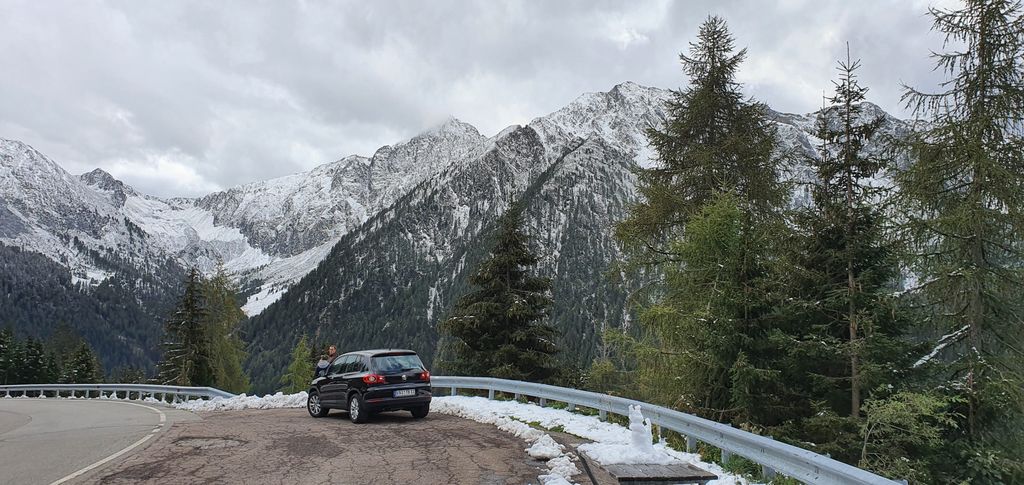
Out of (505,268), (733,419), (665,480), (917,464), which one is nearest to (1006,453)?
(917,464)

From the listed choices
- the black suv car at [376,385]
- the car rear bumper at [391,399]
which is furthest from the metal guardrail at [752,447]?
the black suv car at [376,385]

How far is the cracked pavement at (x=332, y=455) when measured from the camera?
24.9ft

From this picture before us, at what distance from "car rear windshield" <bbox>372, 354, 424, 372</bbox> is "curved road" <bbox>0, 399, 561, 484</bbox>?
1164mm

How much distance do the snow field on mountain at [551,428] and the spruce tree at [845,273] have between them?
419cm

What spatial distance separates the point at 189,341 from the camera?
37406mm

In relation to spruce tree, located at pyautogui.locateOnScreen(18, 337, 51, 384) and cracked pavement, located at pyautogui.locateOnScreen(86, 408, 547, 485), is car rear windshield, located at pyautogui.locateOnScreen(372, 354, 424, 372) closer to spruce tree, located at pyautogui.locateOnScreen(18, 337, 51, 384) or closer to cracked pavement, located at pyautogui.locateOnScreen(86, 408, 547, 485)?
cracked pavement, located at pyautogui.locateOnScreen(86, 408, 547, 485)

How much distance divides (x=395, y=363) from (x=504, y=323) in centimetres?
854

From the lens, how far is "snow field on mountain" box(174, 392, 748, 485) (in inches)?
264

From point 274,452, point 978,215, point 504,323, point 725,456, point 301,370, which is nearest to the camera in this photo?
point 725,456

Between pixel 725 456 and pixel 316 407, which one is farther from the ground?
pixel 316 407

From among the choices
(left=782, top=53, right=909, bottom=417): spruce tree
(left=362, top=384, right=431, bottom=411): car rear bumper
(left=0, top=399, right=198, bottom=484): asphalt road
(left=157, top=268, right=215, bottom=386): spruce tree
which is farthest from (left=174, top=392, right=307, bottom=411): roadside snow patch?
(left=157, top=268, right=215, bottom=386): spruce tree

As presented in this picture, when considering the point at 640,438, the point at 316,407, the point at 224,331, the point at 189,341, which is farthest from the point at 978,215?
the point at 224,331

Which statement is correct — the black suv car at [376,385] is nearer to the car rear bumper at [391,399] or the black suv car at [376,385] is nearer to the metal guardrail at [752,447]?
the car rear bumper at [391,399]

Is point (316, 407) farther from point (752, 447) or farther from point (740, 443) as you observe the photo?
point (752, 447)
